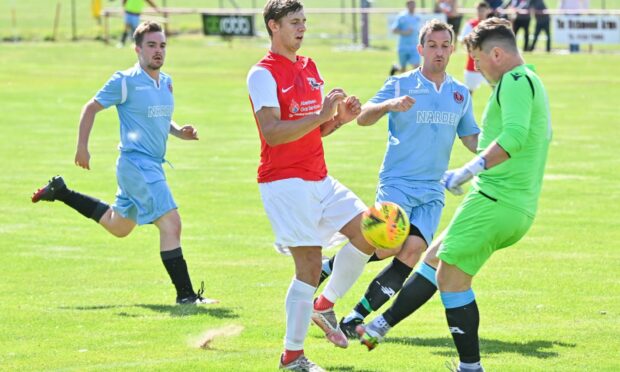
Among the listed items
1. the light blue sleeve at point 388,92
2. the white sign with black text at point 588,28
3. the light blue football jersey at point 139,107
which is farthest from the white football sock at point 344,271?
the white sign with black text at point 588,28

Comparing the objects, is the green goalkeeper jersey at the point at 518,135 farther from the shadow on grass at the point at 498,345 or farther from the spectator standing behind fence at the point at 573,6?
the spectator standing behind fence at the point at 573,6

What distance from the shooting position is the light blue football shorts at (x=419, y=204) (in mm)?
9555

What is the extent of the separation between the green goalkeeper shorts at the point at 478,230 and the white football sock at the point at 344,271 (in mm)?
1487

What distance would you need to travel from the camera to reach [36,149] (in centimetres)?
2248

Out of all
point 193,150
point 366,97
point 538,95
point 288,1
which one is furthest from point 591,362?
point 366,97

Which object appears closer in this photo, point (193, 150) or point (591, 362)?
point (591, 362)

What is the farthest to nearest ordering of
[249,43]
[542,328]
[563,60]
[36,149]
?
[249,43], [563,60], [36,149], [542,328]

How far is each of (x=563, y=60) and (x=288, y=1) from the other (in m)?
31.9

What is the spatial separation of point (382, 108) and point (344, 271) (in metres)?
1.17

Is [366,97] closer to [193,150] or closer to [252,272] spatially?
[193,150]

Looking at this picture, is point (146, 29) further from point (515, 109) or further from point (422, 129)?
point (515, 109)

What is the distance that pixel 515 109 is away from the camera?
23.4 ft

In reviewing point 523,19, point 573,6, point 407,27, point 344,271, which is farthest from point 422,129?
point 573,6

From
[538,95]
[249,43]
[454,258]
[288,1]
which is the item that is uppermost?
[288,1]
